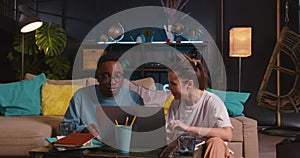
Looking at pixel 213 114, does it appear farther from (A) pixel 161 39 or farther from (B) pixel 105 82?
(A) pixel 161 39

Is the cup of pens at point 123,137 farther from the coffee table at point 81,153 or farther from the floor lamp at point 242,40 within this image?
the floor lamp at point 242,40

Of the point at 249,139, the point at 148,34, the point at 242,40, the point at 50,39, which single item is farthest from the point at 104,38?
the point at 249,139

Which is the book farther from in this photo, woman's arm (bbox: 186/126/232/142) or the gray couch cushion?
the gray couch cushion

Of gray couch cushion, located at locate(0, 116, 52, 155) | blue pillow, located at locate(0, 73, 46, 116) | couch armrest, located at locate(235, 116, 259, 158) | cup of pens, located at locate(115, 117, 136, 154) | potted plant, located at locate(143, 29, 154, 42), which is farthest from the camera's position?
potted plant, located at locate(143, 29, 154, 42)

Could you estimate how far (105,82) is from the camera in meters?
1.76

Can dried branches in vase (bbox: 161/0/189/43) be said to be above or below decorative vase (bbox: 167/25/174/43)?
above

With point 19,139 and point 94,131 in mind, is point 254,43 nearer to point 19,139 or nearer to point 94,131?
point 19,139

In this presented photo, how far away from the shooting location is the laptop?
4.77 ft

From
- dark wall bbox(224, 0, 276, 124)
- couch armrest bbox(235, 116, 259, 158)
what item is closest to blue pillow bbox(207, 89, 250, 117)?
couch armrest bbox(235, 116, 259, 158)

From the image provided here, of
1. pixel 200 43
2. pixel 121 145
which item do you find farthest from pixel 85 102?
pixel 200 43

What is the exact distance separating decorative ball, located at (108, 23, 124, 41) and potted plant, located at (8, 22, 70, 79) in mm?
718

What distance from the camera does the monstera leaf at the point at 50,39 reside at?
4801 mm

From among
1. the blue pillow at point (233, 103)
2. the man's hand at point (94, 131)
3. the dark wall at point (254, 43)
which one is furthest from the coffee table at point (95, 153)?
the dark wall at point (254, 43)

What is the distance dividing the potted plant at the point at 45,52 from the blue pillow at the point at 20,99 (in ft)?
5.60
